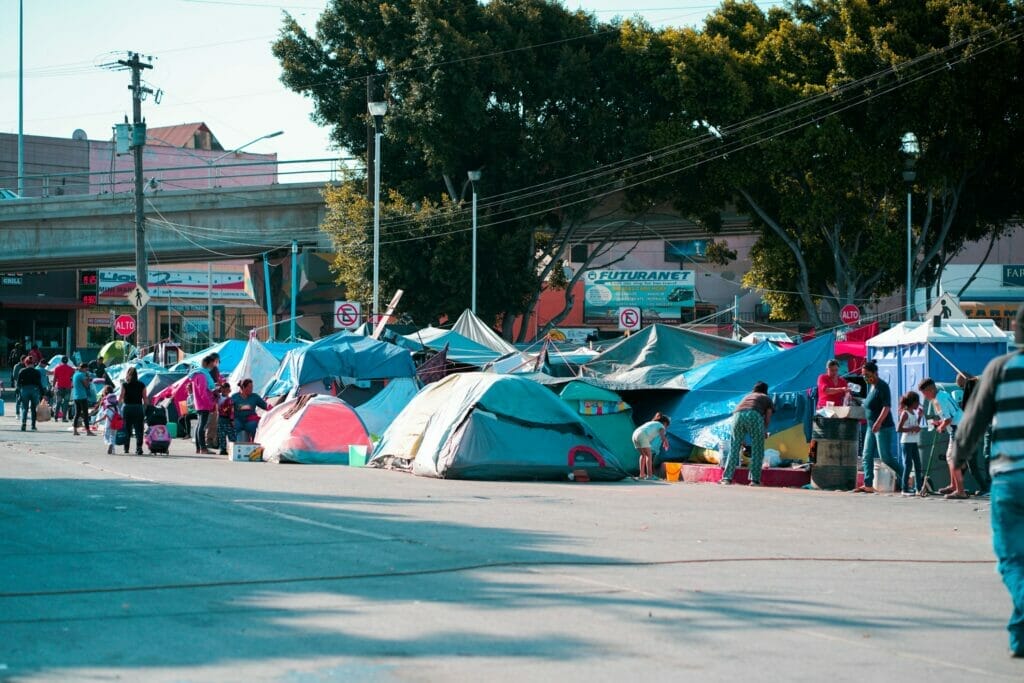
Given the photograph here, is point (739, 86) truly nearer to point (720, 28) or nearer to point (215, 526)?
point (720, 28)

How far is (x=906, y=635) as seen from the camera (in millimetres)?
7402

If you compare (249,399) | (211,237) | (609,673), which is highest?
(211,237)

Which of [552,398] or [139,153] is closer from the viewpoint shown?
[552,398]

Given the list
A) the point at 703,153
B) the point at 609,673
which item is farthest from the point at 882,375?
the point at 703,153

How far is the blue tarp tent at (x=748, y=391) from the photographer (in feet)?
72.1

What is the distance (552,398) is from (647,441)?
2.00 metres

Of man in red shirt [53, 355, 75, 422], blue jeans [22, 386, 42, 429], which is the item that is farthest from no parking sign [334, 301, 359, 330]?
blue jeans [22, 386, 42, 429]

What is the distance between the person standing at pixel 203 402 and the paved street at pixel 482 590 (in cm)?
942

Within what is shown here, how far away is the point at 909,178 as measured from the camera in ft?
130

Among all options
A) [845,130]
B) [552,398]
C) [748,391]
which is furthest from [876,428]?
[845,130]

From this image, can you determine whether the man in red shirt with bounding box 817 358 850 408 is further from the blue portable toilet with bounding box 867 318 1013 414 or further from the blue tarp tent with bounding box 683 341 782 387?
the blue tarp tent with bounding box 683 341 782 387

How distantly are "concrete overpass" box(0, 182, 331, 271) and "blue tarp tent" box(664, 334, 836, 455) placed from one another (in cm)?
2912

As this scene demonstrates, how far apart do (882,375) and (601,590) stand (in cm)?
1365

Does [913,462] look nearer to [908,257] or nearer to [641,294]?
[908,257]
